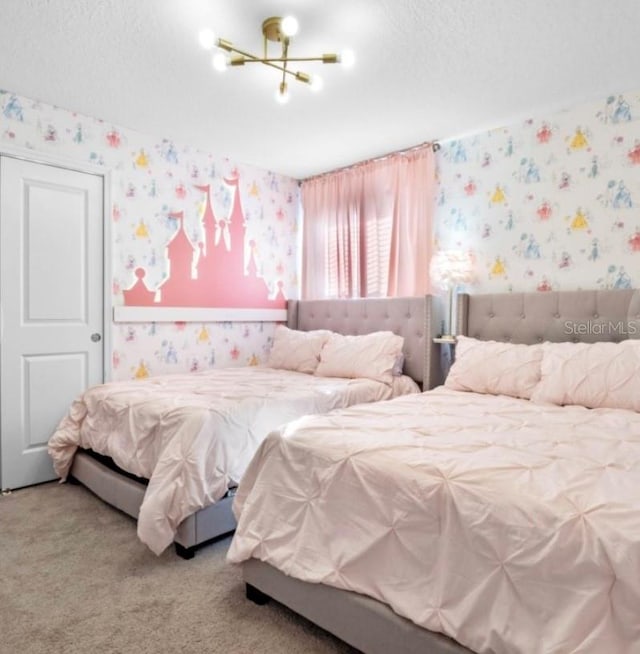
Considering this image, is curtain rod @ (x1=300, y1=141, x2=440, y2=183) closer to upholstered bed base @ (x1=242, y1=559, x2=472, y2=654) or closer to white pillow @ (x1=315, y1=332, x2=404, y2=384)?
white pillow @ (x1=315, y1=332, x2=404, y2=384)

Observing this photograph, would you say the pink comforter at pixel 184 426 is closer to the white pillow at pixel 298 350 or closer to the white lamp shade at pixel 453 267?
the white pillow at pixel 298 350

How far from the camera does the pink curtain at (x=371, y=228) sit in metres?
3.60

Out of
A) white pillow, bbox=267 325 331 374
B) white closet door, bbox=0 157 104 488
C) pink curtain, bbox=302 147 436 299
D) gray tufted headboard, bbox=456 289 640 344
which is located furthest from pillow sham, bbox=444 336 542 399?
white closet door, bbox=0 157 104 488

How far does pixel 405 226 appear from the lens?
3.71m

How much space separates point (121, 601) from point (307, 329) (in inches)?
109

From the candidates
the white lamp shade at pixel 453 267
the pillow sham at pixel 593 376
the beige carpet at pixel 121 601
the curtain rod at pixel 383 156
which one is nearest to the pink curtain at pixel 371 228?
the curtain rod at pixel 383 156

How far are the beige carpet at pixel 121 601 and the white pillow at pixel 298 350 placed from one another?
5.38ft

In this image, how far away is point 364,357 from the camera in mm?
3322

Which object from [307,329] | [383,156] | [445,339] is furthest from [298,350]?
[383,156]

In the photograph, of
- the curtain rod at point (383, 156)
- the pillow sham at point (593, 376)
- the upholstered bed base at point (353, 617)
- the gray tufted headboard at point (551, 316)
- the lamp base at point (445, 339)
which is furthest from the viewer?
the curtain rod at point (383, 156)

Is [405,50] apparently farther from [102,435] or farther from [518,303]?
[102,435]

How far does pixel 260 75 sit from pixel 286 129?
0.74m

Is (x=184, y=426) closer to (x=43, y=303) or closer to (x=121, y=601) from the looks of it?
(x=121, y=601)

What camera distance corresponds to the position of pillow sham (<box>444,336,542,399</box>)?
251cm
